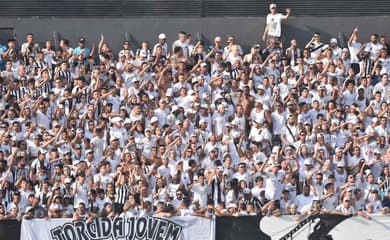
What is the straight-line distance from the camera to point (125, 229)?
87.1 feet

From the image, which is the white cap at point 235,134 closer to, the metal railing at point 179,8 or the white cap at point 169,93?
the white cap at point 169,93

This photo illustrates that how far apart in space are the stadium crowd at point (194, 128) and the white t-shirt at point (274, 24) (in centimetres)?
9

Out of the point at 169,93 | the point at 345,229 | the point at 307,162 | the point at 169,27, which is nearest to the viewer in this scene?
the point at 345,229

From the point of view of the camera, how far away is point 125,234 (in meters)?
26.6

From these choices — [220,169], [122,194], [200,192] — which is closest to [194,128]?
[220,169]

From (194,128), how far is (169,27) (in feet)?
15.0

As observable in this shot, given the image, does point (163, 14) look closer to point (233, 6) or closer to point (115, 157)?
point (233, 6)

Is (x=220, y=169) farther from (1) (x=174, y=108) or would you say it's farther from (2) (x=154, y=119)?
(1) (x=174, y=108)

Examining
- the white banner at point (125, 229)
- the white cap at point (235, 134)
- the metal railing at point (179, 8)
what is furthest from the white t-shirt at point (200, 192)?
the metal railing at point (179, 8)

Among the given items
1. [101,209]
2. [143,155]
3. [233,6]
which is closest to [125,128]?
[143,155]

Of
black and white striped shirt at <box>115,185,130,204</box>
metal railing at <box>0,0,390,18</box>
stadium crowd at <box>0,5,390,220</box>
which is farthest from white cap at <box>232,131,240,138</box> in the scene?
metal railing at <box>0,0,390,18</box>

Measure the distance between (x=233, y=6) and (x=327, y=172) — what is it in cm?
742

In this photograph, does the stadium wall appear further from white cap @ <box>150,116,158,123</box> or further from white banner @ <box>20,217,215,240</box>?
white banner @ <box>20,217,215,240</box>

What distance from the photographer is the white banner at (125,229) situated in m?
26.5
